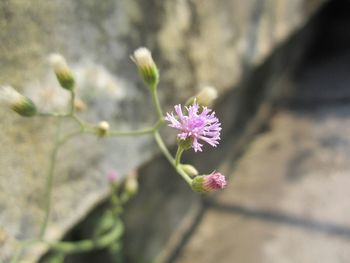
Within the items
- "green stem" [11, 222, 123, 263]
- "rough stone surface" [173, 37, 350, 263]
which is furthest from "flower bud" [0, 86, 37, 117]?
"rough stone surface" [173, 37, 350, 263]

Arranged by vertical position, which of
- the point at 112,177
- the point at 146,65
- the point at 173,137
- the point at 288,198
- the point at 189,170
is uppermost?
the point at 146,65

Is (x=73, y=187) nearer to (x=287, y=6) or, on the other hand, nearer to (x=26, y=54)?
(x=26, y=54)

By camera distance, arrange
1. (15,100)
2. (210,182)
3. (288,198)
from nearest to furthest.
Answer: (210,182), (15,100), (288,198)

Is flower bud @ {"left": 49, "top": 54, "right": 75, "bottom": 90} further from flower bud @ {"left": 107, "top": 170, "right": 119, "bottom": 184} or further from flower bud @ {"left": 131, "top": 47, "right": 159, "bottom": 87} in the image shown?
flower bud @ {"left": 107, "top": 170, "right": 119, "bottom": 184}

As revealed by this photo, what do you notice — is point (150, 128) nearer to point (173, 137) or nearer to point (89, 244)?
A: point (89, 244)

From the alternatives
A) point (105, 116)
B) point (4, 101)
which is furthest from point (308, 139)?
point (4, 101)

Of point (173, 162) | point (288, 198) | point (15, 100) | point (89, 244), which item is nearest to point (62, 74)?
point (15, 100)
